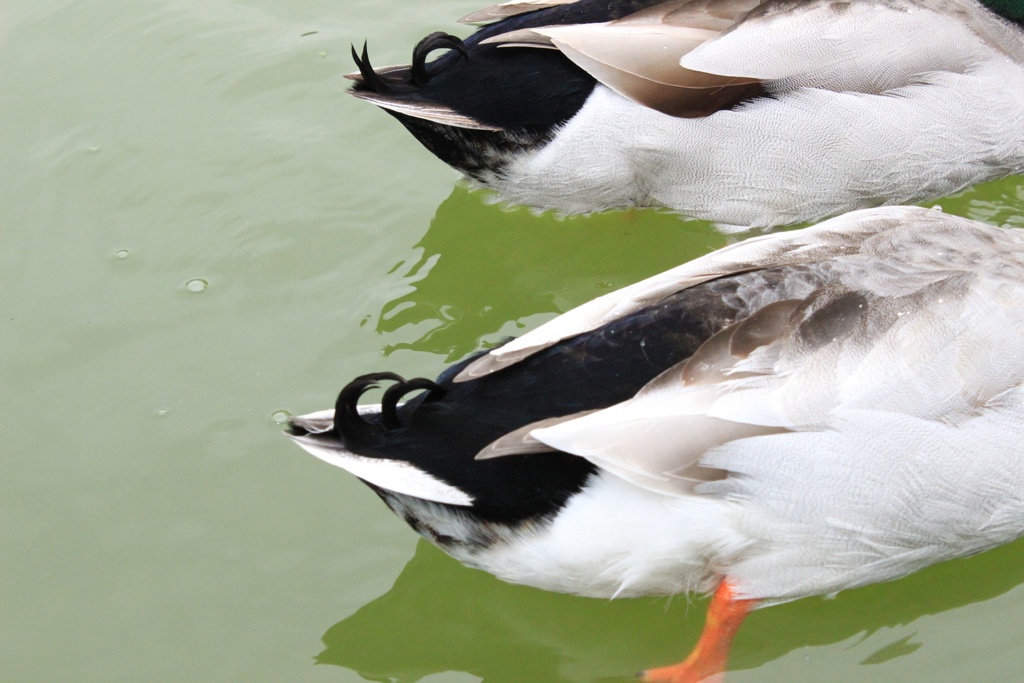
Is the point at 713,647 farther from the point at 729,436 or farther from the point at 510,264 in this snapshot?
the point at 510,264

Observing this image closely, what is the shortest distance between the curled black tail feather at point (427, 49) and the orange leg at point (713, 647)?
1.97 metres

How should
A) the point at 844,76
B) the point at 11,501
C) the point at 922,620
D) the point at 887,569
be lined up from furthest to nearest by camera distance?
the point at 844,76, the point at 11,501, the point at 922,620, the point at 887,569

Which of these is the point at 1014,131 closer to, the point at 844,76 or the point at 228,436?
the point at 844,76

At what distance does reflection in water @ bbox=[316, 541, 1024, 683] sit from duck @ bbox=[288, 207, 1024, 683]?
0.27 metres

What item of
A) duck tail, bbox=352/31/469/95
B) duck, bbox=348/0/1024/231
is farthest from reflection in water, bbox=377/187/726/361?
duck tail, bbox=352/31/469/95

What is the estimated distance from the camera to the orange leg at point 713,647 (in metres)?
3.04

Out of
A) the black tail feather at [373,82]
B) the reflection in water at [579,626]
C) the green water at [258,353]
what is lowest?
the reflection in water at [579,626]

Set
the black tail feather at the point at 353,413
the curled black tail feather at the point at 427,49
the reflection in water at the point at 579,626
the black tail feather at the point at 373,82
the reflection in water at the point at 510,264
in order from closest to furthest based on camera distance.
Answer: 1. the black tail feather at the point at 353,413
2. the reflection in water at the point at 579,626
3. the curled black tail feather at the point at 427,49
4. the black tail feather at the point at 373,82
5. the reflection in water at the point at 510,264

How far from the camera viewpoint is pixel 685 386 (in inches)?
111

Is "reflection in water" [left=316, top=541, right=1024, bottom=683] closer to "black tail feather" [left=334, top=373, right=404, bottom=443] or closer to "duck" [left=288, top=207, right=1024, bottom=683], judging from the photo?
"duck" [left=288, top=207, right=1024, bottom=683]

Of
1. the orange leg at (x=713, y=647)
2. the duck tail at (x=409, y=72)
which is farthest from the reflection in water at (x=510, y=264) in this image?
the orange leg at (x=713, y=647)

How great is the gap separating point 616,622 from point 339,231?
198 cm

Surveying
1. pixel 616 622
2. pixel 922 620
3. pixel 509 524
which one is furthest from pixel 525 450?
pixel 922 620

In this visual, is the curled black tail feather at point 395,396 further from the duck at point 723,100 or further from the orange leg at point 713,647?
the duck at point 723,100
